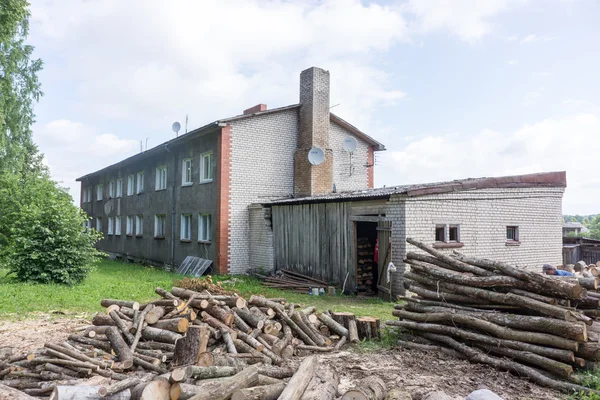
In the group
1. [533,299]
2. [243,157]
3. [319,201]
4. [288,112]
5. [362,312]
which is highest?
[288,112]

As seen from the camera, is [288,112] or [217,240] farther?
[288,112]

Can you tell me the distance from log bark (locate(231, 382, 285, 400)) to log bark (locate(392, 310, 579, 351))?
11.4 ft

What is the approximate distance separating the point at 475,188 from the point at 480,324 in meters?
7.40

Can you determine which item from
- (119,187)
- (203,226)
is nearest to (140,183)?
(119,187)

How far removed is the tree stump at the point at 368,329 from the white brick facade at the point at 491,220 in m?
4.24

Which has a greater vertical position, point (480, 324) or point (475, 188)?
point (475, 188)

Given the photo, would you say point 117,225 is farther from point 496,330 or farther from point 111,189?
point 496,330

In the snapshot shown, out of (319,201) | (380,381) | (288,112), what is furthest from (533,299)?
(288,112)

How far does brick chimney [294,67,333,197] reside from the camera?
18.5 m

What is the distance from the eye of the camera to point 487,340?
673cm

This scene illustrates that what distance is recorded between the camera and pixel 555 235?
619 inches

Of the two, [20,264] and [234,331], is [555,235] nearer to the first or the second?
[234,331]

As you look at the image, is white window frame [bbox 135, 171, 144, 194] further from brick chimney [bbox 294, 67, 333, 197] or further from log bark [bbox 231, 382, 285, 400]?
log bark [bbox 231, 382, 285, 400]

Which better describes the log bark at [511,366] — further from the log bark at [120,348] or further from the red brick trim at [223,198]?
the red brick trim at [223,198]
